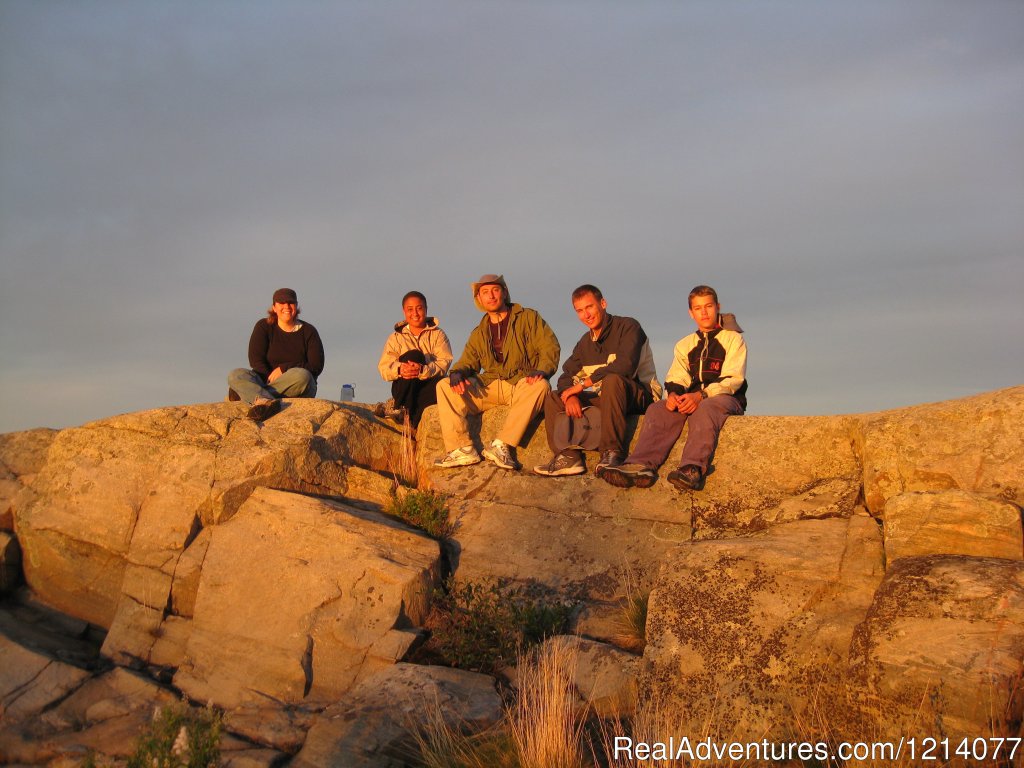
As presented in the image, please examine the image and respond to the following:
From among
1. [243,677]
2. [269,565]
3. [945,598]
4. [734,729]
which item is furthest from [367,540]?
[945,598]

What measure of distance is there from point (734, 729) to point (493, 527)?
3.01 meters

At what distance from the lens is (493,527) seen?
780 centimetres

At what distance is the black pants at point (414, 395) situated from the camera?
31.8 ft

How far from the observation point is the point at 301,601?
7172 millimetres

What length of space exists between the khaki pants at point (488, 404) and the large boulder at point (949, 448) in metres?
3.03

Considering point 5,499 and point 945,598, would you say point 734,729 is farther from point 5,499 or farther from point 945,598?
point 5,499

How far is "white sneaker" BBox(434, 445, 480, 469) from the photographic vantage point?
8.59 meters

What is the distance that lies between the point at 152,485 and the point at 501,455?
129 inches

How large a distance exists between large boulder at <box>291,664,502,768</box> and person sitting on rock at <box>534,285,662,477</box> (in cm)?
246

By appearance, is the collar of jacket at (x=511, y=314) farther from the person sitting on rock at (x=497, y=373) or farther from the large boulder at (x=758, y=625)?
the large boulder at (x=758, y=625)

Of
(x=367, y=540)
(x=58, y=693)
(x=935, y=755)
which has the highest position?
(x=367, y=540)

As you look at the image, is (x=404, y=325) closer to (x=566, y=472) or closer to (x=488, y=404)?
(x=488, y=404)

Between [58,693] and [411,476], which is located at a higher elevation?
[411,476]

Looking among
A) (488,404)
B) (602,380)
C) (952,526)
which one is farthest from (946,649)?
(488,404)
